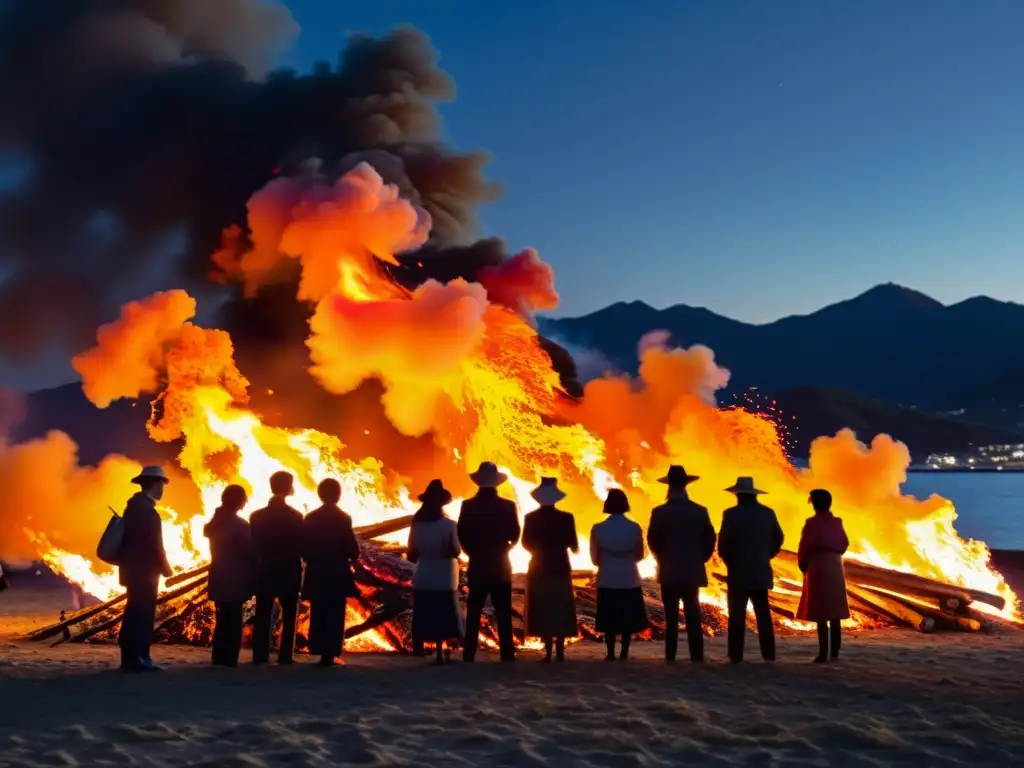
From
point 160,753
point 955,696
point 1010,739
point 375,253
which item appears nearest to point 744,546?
point 955,696

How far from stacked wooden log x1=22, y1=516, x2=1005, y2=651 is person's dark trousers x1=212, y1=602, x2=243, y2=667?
180 centimetres

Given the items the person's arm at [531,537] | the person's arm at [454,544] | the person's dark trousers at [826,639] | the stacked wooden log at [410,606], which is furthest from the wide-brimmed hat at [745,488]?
the stacked wooden log at [410,606]

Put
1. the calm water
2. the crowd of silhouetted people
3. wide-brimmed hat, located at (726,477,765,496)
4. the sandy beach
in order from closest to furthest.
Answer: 1. the sandy beach
2. the crowd of silhouetted people
3. wide-brimmed hat, located at (726,477,765,496)
4. the calm water

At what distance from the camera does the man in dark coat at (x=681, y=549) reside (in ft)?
30.3

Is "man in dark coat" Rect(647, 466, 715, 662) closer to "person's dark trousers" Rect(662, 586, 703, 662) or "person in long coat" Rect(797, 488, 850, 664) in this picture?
"person's dark trousers" Rect(662, 586, 703, 662)

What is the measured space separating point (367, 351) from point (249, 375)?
23.8 feet

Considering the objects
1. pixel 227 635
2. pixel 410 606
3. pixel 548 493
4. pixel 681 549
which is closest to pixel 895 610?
pixel 681 549

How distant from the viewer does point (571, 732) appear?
6.21 metres

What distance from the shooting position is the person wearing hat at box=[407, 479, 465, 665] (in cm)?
937

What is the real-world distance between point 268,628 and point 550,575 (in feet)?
9.24

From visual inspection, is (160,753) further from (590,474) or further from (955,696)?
(590,474)

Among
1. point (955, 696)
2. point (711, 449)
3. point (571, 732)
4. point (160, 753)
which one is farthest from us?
point (711, 449)

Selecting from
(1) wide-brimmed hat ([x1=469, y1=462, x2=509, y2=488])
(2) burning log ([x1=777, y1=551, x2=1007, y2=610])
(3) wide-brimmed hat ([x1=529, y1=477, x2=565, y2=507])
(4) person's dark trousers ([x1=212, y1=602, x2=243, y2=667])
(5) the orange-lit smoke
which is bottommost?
(4) person's dark trousers ([x1=212, y1=602, x2=243, y2=667])

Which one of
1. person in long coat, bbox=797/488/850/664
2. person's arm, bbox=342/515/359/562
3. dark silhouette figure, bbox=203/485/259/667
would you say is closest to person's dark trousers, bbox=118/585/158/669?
dark silhouette figure, bbox=203/485/259/667
